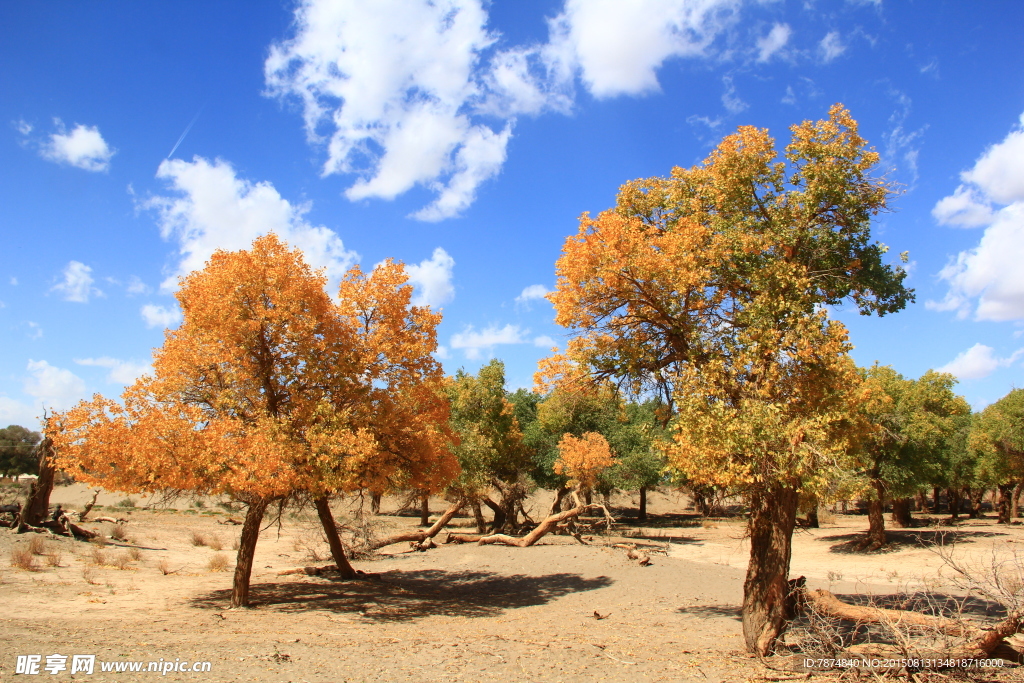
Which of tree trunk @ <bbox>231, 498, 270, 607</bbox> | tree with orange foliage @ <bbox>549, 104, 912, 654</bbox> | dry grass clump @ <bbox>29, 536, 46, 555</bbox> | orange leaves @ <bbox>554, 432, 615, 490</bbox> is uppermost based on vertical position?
tree with orange foliage @ <bbox>549, 104, 912, 654</bbox>

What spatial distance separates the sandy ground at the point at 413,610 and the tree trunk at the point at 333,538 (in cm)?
73

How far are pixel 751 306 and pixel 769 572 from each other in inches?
173

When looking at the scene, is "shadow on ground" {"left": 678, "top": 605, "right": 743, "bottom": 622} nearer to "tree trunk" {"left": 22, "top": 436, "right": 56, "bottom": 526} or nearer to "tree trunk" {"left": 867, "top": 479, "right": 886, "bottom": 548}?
"tree trunk" {"left": 867, "top": 479, "right": 886, "bottom": 548}

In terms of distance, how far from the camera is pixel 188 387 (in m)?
11.8

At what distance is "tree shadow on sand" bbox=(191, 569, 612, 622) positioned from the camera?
1323 centimetres

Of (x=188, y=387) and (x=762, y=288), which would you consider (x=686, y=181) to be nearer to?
(x=762, y=288)

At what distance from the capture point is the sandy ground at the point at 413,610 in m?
8.16

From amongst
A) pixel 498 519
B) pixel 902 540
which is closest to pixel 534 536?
pixel 498 519

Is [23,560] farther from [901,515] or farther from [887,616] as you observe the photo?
[901,515]

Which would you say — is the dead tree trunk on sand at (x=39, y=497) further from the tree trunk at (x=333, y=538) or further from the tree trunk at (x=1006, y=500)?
the tree trunk at (x=1006, y=500)

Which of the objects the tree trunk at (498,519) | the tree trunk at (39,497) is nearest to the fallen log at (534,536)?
the tree trunk at (498,519)

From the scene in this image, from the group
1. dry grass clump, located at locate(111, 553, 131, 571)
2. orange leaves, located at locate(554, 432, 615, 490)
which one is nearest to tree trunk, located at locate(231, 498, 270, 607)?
dry grass clump, located at locate(111, 553, 131, 571)

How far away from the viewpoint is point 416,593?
52.2 feet

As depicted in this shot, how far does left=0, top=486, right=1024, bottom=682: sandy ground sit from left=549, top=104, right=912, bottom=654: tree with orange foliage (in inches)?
83.2
